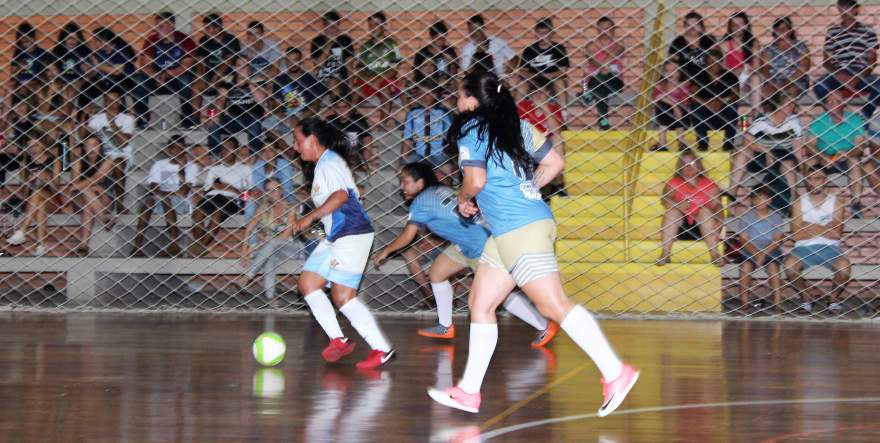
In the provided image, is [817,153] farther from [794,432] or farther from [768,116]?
[794,432]

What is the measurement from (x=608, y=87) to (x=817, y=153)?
2076 mm

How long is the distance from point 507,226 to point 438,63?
243 inches

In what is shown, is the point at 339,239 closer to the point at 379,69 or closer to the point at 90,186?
the point at 379,69

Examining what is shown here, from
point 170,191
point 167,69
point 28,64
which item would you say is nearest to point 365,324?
point 170,191

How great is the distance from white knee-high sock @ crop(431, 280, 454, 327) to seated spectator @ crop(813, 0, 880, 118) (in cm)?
440

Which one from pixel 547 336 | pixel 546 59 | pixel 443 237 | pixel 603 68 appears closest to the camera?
pixel 547 336

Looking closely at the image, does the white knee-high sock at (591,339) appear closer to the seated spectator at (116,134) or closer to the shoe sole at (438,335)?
the shoe sole at (438,335)

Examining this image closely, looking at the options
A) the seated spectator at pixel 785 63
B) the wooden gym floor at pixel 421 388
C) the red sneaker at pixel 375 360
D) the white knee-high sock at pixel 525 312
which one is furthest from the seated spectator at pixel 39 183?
the seated spectator at pixel 785 63

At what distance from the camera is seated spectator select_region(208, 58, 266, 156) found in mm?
11242

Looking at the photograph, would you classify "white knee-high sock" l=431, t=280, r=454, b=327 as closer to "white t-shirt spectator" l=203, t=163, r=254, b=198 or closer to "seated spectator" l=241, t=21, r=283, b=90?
"white t-shirt spectator" l=203, t=163, r=254, b=198

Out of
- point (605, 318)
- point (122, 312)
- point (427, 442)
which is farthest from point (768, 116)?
point (427, 442)

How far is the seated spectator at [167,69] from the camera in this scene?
38.1 feet

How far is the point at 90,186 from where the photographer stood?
1127 centimetres

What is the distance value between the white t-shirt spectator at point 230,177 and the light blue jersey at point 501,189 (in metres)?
6.15
